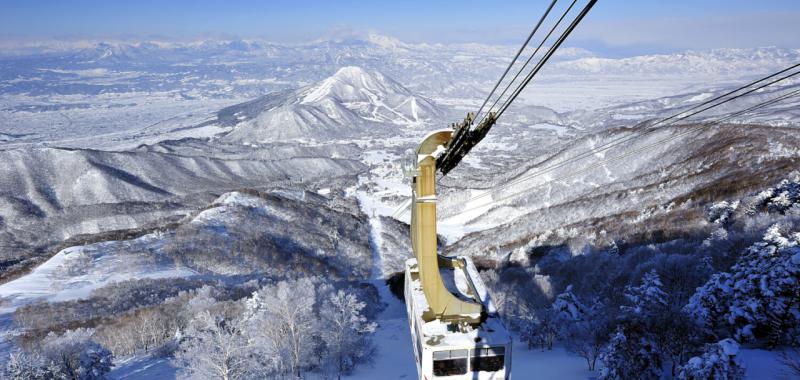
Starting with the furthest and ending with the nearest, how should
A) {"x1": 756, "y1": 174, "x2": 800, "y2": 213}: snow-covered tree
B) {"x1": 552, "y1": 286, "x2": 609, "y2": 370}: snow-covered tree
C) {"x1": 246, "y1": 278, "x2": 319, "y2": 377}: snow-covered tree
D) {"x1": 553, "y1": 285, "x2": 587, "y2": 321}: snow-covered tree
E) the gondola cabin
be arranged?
{"x1": 756, "y1": 174, "x2": 800, "y2": 213}: snow-covered tree, {"x1": 553, "y1": 285, "x2": 587, "y2": 321}: snow-covered tree, {"x1": 246, "y1": 278, "x2": 319, "y2": 377}: snow-covered tree, {"x1": 552, "y1": 286, "x2": 609, "y2": 370}: snow-covered tree, the gondola cabin

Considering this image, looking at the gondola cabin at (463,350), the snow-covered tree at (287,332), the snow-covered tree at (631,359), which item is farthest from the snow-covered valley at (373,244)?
the gondola cabin at (463,350)

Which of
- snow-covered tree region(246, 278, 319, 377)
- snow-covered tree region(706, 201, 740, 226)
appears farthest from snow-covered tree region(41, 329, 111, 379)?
snow-covered tree region(706, 201, 740, 226)

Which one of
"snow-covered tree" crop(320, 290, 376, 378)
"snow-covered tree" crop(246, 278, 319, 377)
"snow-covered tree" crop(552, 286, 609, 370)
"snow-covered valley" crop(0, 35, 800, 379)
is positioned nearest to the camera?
"snow-covered tree" crop(552, 286, 609, 370)

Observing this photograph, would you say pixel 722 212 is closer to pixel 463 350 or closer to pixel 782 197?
pixel 782 197

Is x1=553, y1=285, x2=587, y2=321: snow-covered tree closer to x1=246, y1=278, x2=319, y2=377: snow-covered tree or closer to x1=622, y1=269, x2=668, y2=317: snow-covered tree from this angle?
x1=622, y1=269, x2=668, y2=317: snow-covered tree

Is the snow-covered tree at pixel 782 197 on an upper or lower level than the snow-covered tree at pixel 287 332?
upper

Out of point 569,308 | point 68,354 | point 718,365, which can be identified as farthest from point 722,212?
point 68,354

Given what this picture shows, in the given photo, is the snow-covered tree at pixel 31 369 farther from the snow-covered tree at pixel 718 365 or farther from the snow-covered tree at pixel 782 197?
the snow-covered tree at pixel 782 197

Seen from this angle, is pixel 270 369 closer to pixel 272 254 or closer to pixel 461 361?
pixel 461 361
